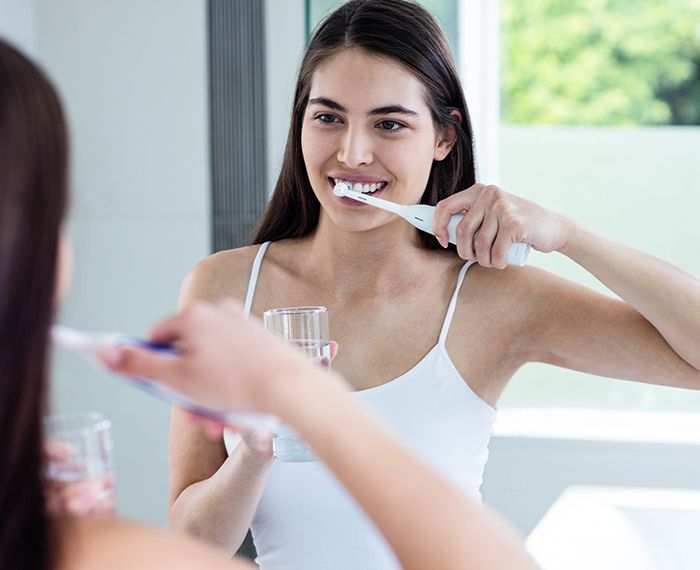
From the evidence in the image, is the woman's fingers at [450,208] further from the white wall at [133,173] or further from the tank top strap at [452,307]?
the white wall at [133,173]

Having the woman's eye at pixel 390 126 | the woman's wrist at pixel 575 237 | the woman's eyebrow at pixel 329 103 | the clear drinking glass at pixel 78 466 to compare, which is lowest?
the clear drinking glass at pixel 78 466

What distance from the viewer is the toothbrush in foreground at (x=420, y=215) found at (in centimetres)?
159

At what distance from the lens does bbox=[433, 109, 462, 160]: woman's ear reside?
1.79 meters

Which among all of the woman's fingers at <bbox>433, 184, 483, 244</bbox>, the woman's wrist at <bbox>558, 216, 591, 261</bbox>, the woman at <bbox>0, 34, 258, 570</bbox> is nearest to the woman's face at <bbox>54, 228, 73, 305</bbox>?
the woman at <bbox>0, 34, 258, 570</bbox>

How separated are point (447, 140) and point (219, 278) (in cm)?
44

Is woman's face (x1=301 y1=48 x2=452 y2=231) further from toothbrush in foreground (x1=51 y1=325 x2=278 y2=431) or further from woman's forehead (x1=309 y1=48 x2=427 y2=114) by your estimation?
toothbrush in foreground (x1=51 y1=325 x2=278 y2=431)

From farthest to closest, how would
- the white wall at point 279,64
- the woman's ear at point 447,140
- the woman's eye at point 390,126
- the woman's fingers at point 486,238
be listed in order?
the white wall at point 279,64, the woman's ear at point 447,140, the woman's eye at point 390,126, the woman's fingers at point 486,238

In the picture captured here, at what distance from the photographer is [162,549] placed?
0.78m

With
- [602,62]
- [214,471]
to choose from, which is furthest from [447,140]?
[602,62]

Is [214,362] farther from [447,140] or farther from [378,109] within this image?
[447,140]

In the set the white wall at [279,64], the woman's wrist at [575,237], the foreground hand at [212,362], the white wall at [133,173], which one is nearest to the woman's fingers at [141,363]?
the foreground hand at [212,362]

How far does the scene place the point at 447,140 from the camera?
5.94 feet

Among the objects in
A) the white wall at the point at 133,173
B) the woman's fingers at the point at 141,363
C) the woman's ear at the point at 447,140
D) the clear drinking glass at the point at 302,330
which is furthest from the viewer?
the white wall at the point at 133,173

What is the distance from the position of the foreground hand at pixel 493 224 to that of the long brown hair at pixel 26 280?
896mm
